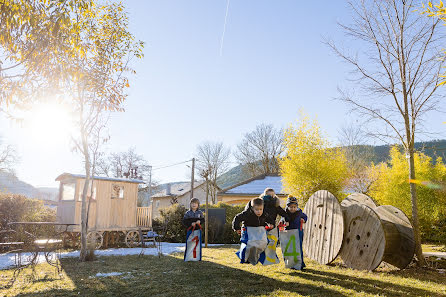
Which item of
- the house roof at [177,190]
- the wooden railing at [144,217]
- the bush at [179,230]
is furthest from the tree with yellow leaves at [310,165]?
the house roof at [177,190]

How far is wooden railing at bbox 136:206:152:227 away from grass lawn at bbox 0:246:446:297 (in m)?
8.29

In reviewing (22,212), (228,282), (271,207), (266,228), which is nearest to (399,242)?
(271,207)

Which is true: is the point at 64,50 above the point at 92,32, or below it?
below

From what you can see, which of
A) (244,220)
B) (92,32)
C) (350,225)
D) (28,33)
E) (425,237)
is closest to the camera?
(28,33)

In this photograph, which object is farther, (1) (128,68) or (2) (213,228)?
(2) (213,228)

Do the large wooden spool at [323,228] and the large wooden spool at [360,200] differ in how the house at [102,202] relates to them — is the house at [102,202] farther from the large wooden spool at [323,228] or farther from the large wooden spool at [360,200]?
the large wooden spool at [360,200]

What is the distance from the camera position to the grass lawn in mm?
5484

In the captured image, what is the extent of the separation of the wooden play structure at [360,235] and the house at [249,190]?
18.7 meters

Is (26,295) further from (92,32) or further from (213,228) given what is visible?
(213,228)

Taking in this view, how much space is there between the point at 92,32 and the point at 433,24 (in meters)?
9.59

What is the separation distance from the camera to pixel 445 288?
573cm

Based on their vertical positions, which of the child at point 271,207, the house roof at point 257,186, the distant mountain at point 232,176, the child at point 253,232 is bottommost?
the child at point 253,232

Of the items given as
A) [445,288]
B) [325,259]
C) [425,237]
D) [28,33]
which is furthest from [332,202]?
[425,237]

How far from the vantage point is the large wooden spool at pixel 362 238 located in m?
7.31
